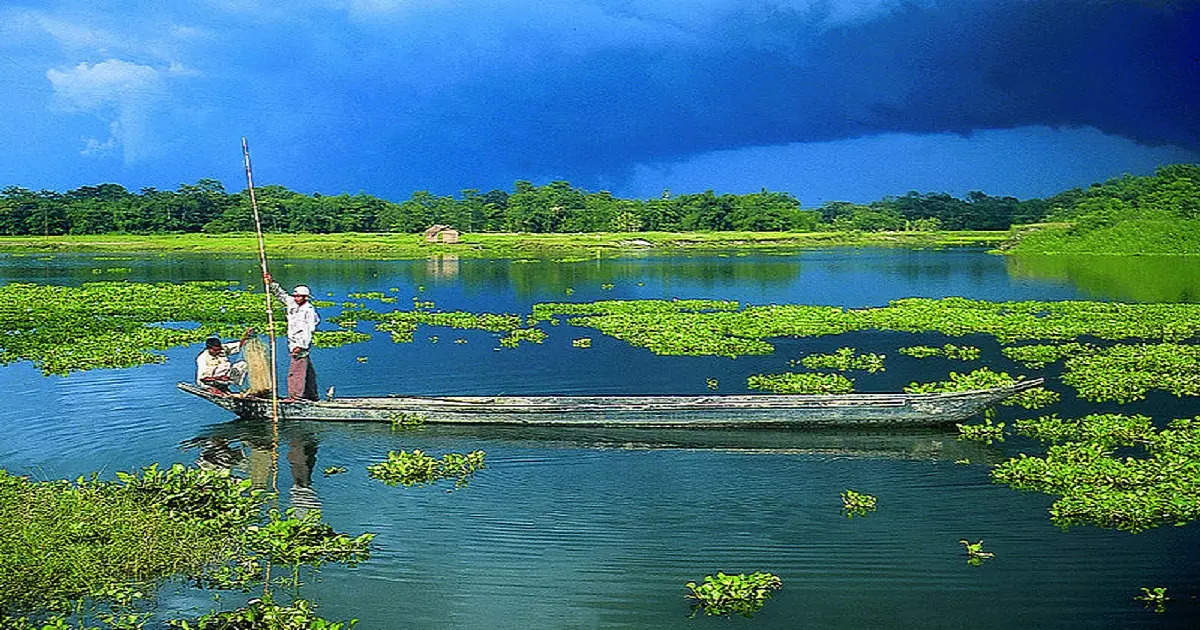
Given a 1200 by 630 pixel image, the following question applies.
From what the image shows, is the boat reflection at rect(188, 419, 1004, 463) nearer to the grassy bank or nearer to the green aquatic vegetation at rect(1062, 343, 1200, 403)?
the green aquatic vegetation at rect(1062, 343, 1200, 403)

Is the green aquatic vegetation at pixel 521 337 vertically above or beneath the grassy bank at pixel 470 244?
beneath

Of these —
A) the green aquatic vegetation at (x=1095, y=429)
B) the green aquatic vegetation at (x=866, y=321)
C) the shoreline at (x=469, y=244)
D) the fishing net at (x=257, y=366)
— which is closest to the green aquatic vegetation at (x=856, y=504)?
the green aquatic vegetation at (x=1095, y=429)

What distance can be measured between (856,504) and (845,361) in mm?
10681

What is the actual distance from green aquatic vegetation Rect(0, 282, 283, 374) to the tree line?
70146mm

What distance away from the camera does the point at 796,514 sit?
12602 millimetres

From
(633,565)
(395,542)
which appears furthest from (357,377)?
(633,565)

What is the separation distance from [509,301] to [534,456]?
24.7 m

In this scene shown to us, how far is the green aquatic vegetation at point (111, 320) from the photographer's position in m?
23.8

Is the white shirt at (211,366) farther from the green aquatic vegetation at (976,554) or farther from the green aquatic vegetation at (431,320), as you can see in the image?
the green aquatic vegetation at (431,320)

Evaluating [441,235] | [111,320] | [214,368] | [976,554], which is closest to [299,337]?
[214,368]

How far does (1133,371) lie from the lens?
21.1 metres

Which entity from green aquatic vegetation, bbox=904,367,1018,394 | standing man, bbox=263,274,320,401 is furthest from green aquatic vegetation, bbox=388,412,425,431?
green aquatic vegetation, bbox=904,367,1018,394

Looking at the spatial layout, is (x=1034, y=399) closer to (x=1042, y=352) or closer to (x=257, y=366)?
(x=1042, y=352)

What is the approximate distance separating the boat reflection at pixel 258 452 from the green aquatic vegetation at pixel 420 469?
97cm
